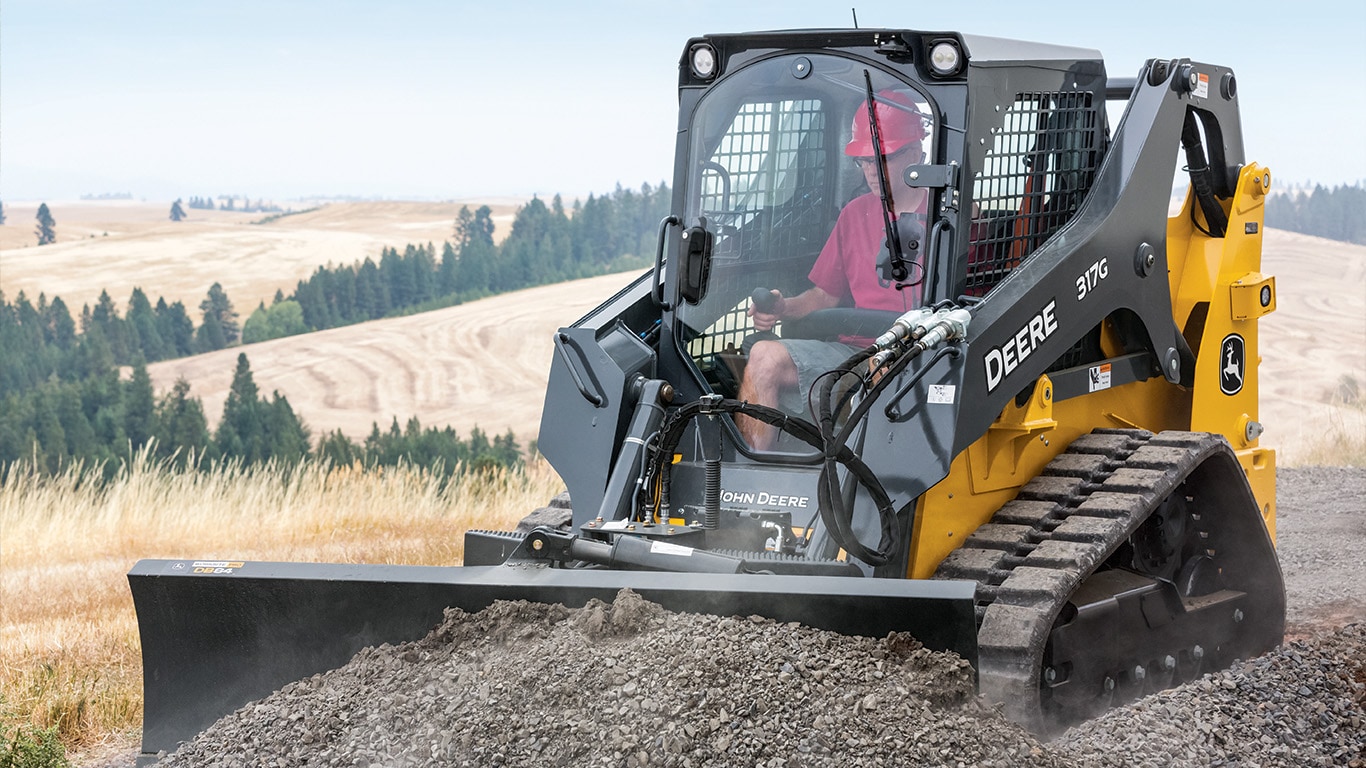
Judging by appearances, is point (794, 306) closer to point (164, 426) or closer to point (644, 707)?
point (644, 707)

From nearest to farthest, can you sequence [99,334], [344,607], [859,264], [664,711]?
[664,711] → [344,607] → [859,264] → [99,334]

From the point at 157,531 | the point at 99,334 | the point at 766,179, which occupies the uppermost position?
the point at 766,179

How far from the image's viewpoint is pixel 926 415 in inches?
183

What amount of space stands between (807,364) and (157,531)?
7.85m

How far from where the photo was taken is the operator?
5.07 metres

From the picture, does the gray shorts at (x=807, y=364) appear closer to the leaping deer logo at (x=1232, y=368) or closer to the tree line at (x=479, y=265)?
the leaping deer logo at (x=1232, y=368)

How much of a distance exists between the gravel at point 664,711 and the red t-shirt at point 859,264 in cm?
157

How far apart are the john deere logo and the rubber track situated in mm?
769

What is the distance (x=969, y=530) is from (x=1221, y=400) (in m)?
2.00

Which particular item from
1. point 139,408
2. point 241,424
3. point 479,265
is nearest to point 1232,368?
point 241,424

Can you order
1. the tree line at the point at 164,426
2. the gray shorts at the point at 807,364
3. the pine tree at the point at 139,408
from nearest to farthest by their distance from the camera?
the gray shorts at the point at 807,364, the tree line at the point at 164,426, the pine tree at the point at 139,408

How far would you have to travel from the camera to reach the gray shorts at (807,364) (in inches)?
203

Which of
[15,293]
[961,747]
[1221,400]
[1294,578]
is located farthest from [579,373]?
[15,293]

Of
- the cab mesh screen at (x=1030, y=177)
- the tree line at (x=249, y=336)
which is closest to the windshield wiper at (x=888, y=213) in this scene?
the cab mesh screen at (x=1030, y=177)
